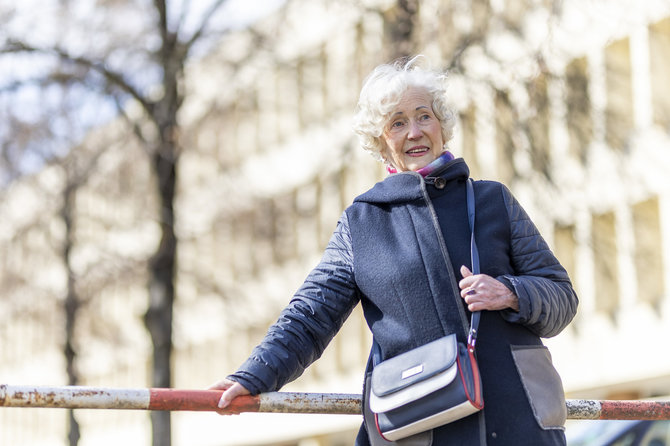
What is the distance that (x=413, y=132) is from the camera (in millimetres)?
3920

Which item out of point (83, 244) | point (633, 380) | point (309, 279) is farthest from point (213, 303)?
point (309, 279)

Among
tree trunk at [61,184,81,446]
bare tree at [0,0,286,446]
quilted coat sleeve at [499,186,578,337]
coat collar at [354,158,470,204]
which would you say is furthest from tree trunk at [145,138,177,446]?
quilted coat sleeve at [499,186,578,337]

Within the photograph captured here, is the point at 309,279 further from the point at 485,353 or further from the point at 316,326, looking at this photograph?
the point at 485,353

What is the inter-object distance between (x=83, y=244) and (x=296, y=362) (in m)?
17.9

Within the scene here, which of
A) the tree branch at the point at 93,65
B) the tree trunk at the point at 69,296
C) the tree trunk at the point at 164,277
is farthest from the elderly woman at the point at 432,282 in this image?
the tree trunk at the point at 69,296

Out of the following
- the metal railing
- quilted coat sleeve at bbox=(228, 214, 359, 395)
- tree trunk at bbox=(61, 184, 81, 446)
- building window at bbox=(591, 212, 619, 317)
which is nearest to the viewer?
the metal railing

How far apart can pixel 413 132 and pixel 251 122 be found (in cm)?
1761

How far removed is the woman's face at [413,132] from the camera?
12.9 feet

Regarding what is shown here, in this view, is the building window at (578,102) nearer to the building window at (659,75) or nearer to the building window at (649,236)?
the building window at (659,75)

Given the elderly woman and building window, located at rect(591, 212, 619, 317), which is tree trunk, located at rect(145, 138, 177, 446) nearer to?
building window, located at rect(591, 212, 619, 317)

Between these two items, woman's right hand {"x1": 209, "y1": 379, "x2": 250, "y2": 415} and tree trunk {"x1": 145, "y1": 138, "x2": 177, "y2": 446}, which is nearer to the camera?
woman's right hand {"x1": 209, "y1": 379, "x2": 250, "y2": 415}

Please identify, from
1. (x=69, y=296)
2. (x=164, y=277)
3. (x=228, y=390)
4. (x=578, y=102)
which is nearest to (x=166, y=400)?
(x=228, y=390)

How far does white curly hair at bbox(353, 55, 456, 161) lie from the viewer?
3.98 metres

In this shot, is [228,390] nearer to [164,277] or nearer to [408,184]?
[408,184]
